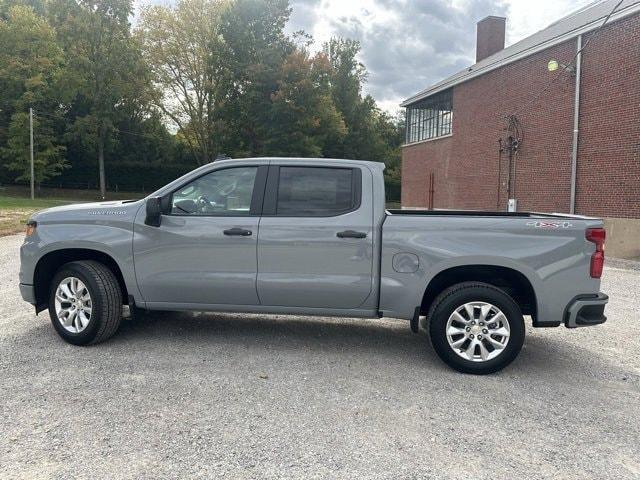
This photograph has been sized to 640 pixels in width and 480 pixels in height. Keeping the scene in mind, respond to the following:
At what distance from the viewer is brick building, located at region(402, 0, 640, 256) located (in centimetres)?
1408

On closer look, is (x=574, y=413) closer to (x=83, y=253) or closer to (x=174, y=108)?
(x=83, y=253)

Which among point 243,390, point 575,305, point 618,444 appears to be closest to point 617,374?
point 575,305

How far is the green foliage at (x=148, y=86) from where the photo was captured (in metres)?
37.9

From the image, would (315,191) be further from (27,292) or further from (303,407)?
(27,292)

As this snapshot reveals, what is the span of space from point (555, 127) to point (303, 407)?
654 inches

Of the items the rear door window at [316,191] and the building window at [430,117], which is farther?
the building window at [430,117]

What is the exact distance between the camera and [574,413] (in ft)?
11.7

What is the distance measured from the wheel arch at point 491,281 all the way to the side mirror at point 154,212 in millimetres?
2558

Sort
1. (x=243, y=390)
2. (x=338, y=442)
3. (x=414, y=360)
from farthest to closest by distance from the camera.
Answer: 1. (x=414, y=360)
2. (x=243, y=390)
3. (x=338, y=442)

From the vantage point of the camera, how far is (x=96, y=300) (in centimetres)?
465

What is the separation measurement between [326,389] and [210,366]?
1112mm

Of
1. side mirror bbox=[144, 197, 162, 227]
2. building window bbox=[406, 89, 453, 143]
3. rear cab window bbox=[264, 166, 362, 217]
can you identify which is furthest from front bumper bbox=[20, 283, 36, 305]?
building window bbox=[406, 89, 453, 143]

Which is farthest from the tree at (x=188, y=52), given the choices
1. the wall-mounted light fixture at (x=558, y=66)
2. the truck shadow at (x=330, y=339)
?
the truck shadow at (x=330, y=339)

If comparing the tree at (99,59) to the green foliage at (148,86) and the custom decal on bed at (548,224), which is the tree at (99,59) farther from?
the custom decal on bed at (548,224)
